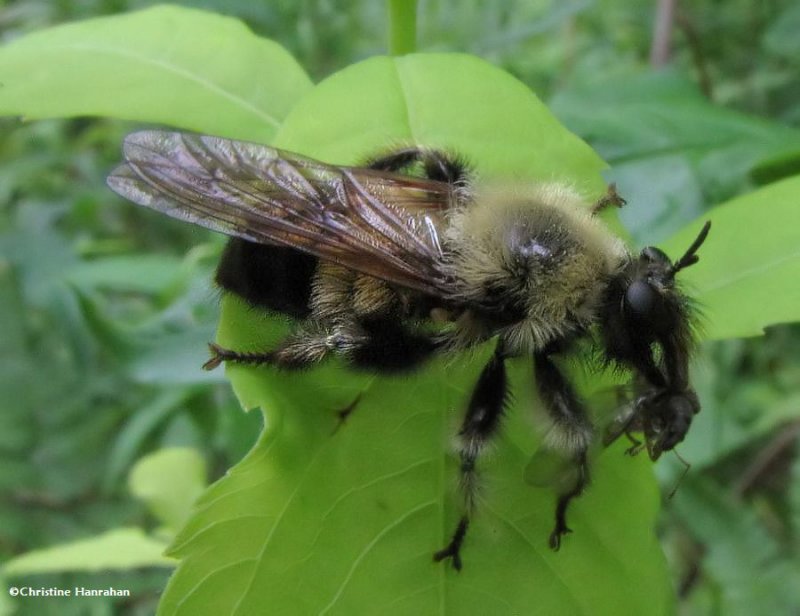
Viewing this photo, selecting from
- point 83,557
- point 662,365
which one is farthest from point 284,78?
point 83,557

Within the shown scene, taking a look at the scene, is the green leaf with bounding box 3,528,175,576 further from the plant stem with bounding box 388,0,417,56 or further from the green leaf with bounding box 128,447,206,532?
the plant stem with bounding box 388,0,417,56

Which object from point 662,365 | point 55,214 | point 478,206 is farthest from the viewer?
point 55,214

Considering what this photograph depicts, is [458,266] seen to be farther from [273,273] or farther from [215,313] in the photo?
[215,313]

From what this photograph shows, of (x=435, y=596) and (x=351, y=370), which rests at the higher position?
(x=351, y=370)

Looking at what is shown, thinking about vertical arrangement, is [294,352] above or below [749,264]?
below

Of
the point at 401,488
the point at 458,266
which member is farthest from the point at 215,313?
the point at 401,488

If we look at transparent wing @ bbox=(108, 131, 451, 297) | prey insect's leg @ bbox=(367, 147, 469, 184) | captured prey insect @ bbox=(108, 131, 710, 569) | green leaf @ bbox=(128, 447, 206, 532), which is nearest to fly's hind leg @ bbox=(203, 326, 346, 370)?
captured prey insect @ bbox=(108, 131, 710, 569)

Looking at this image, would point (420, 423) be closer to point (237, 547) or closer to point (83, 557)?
point (237, 547)
